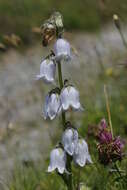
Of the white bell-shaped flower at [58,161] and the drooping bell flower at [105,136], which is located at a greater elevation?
the drooping bell flower at [105,136]

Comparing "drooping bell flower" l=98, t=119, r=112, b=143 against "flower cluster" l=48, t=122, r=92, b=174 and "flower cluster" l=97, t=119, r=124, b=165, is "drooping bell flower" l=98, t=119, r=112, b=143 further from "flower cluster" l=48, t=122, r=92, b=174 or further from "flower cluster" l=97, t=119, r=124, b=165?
"flower cluster" l=48, t=122, r=92, b=174

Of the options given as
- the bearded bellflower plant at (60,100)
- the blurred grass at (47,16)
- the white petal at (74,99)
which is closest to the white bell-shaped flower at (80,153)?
Result: the bearded bellflower plant at (60,100)

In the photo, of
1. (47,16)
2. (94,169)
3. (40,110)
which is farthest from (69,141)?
(47,16)

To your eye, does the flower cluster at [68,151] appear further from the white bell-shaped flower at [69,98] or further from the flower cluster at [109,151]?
the flower cluster at [109,151]

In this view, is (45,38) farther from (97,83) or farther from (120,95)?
(97,83)

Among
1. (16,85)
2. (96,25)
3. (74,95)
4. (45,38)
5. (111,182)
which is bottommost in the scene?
(111,182)

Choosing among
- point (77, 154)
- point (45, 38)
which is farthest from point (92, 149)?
point (45, 38)
